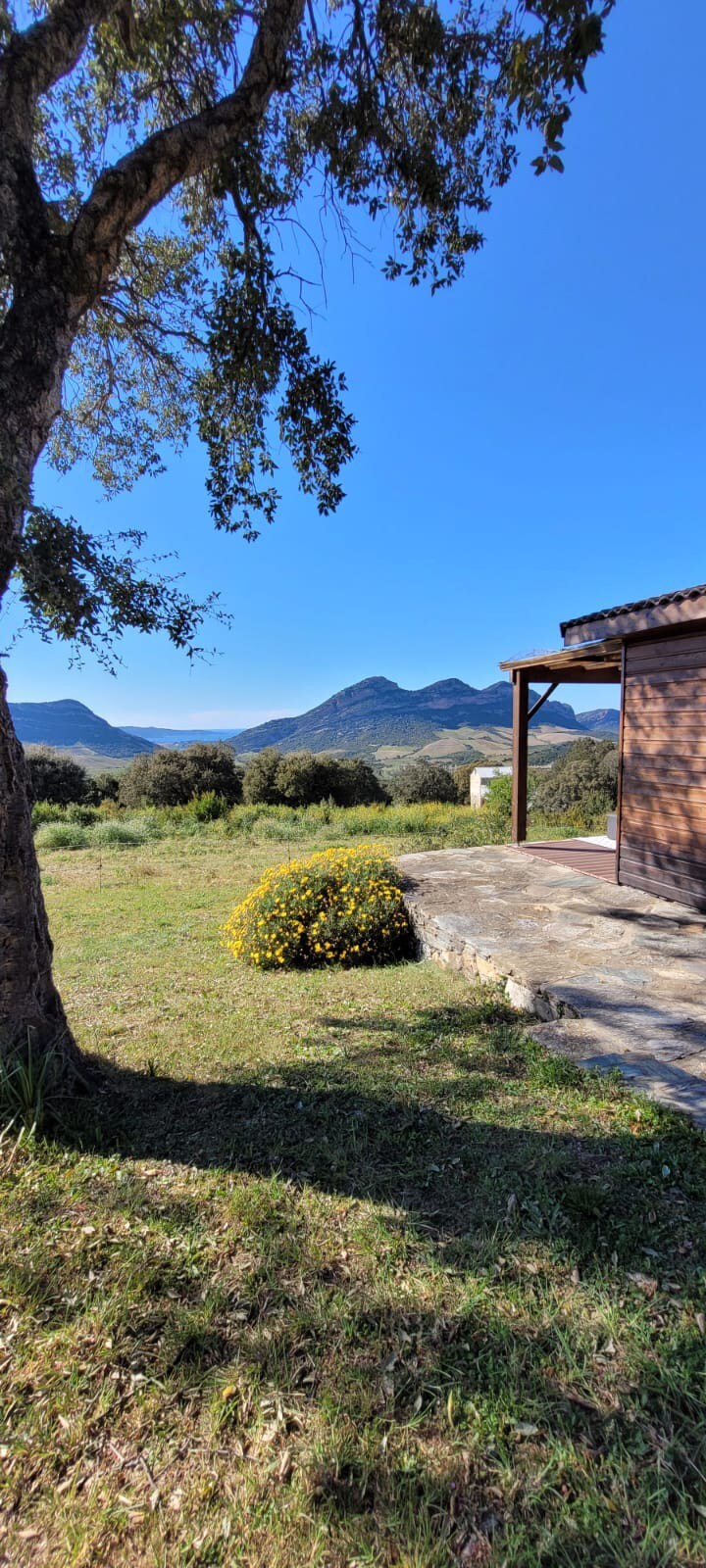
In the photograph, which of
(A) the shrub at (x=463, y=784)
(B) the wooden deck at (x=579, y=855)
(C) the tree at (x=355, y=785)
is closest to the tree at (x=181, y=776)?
(C) the tree at (x=355, y=785)

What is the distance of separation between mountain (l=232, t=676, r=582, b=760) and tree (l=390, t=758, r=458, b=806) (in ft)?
124

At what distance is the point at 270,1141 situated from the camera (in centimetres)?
254

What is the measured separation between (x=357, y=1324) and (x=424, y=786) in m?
20.3

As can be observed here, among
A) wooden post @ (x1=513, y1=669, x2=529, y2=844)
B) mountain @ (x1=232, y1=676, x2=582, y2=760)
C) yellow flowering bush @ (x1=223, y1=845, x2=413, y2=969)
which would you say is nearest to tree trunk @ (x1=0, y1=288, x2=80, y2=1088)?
yellow flowering bush @ (x1=223, y1=845, x2=413, y2=969)

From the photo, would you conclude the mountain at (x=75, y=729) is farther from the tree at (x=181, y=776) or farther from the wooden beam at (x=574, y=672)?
the wooden beam at (x=574, y=672)

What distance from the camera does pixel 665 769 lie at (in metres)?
5.46

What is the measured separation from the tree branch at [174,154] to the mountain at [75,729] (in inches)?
2581

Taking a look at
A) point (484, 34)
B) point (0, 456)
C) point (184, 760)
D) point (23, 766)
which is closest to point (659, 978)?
point (23, 766)

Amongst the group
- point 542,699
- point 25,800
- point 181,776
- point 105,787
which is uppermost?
point 542,699

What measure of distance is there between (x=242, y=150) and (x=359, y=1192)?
551cm

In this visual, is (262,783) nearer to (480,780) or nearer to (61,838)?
(480,780)

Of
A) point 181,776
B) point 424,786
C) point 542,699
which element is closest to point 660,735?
point 542,699

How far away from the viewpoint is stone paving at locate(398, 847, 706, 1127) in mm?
2893

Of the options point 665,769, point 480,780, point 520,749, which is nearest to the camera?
point 665,769
